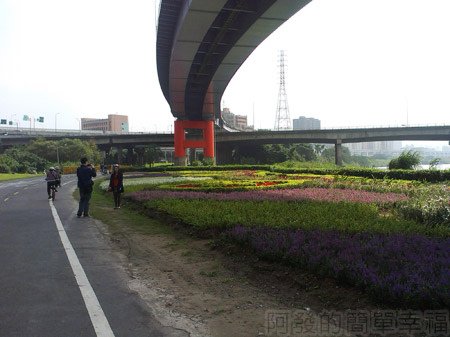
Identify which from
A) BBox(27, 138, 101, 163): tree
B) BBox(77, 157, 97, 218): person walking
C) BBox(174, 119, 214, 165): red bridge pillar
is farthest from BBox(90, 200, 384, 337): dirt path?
BBox(27, 138, 101, 163): tree

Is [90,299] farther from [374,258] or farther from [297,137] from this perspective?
[297,137]

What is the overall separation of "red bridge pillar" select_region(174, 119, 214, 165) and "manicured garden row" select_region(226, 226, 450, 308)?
5435 cm

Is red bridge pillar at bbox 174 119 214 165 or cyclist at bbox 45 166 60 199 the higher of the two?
red bridge pillar at bbox 174 119 214 165

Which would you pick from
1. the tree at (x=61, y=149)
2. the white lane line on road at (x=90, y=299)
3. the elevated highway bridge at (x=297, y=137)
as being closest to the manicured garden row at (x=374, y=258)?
the white lane line on road at (x=90, y=299)

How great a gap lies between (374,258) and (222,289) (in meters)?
2.10

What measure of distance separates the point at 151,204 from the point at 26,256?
650cm

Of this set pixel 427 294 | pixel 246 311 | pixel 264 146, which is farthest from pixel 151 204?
pixel 264 146

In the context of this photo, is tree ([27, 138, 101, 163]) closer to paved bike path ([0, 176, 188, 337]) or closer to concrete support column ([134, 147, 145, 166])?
concrete support column ([134, 147, 145, 166])

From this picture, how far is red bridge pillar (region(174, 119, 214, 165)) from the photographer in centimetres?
6188

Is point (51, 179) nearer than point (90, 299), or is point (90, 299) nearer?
point (90, 299)

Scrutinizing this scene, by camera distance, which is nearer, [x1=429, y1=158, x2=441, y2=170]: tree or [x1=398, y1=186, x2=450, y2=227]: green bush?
[x1=398, y1=186, x2=450, y2=227]: green bush

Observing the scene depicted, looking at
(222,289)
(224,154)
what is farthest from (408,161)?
(224,154)

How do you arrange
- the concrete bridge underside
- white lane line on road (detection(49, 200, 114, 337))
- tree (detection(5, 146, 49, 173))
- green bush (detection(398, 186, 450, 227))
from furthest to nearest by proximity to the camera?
Answer: tree (detection(5, 146, 49, 173)), the concrete bridge underside, green bush (detection(398, 186, 450, 227)), white lane line on road (detection(49, 200, 114, 337))

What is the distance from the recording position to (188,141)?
63.6 meters
